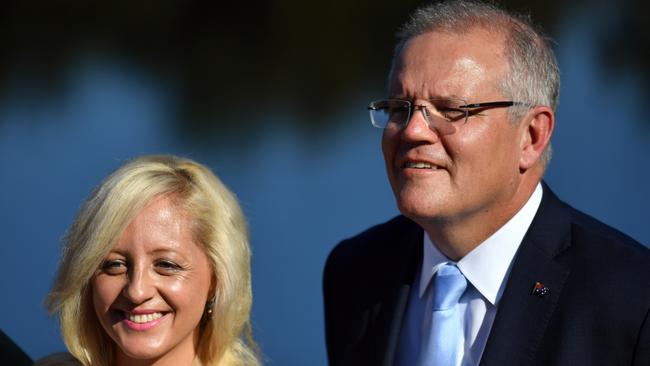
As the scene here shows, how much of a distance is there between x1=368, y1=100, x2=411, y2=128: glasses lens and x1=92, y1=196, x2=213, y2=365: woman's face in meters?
0.56

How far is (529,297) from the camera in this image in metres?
2.67

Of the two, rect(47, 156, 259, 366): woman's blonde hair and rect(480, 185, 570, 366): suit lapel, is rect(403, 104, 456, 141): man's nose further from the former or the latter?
rect(47, 156, 259, 366): woman's blonde hair

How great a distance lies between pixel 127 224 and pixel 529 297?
94 centimetres

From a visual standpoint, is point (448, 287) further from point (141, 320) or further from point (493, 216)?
point (141, 320)

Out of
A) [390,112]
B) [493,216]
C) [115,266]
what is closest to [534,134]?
[493,216]

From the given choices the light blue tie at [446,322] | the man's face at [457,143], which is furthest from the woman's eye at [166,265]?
the light blue tie at [446,322]

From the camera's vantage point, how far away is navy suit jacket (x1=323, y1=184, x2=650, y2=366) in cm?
254

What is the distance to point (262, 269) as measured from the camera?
6309 mm

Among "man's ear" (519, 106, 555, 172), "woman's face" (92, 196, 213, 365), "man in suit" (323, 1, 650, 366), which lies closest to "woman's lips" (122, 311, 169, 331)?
"woman's face" (92, 196, 213, 365)

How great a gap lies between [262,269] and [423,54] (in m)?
3.74

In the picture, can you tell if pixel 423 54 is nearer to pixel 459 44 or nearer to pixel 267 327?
pixel 459 44

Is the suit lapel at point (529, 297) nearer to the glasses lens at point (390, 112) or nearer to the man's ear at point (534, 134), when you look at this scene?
the man's ear at point (534, 134)

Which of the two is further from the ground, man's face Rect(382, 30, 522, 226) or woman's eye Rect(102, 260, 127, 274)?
man's face Rect(382, 30, 522, 226)

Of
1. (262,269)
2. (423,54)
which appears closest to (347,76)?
(262,269)
